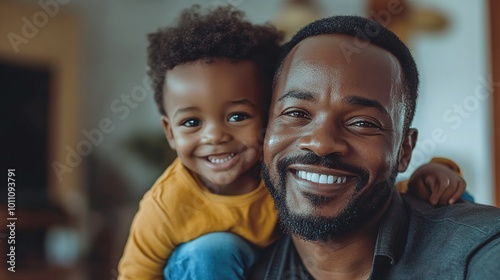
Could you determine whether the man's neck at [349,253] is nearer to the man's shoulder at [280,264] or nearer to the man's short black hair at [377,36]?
the man's shoulder at [280,264]

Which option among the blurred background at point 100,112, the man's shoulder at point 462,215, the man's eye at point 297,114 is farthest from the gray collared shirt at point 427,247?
the blurred background at point 100,112

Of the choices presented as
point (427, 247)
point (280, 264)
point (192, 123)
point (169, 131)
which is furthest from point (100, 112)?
point (427, 247)

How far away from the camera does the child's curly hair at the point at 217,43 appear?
1211 mm

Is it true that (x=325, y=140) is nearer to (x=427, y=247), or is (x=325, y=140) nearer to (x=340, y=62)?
(x=340, y=62)

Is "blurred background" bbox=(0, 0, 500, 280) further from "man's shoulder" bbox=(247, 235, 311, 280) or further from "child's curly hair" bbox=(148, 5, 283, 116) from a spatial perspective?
"man's shoulder" bbox=(247, 235, 311, 280)

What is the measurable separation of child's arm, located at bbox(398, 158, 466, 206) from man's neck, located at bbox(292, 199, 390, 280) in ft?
0.41

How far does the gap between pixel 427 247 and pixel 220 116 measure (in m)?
0.46

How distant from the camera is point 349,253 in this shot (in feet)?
3.74

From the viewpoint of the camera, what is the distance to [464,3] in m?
3.40

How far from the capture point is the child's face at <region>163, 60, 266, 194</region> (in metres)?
1.19

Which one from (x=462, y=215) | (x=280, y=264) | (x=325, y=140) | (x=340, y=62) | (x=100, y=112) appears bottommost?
(x=280, y=264)

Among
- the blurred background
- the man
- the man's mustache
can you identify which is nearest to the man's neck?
the man

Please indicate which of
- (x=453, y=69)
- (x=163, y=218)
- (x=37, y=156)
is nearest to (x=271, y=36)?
(x=163, y=218)

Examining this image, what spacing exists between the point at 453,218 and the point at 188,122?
54 cm
